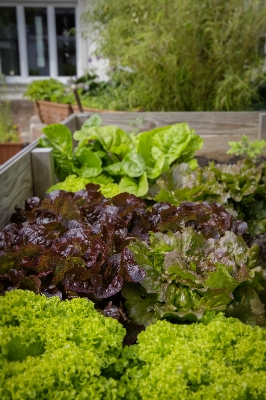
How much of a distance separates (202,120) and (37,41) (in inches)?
296

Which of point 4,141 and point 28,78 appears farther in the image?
point 28,78

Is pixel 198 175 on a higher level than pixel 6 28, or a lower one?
lower

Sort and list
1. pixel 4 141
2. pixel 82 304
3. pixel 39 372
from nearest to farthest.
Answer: pixel 39 372
pixel 82 304
pixel 4 141

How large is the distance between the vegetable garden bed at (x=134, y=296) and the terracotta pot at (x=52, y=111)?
276 cm

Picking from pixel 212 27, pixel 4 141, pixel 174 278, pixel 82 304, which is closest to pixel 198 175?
pixel 174 278

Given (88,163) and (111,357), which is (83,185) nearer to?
(88,163)

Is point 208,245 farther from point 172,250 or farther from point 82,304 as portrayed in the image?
point 82,304

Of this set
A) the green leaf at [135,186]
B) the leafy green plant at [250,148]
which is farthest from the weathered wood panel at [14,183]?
the leafy green plant at [250,148]

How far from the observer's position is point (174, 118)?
376 centimetres

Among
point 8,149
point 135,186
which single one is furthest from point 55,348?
point 8,149

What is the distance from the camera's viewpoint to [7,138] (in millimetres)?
7262

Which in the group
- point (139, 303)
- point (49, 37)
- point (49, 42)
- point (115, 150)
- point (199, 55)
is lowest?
point (139, 303)

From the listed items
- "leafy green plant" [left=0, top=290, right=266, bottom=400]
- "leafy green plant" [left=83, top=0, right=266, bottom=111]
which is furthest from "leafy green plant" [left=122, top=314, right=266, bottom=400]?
"leafy green plant" [left=83, top=0, right=266, bottom=111]

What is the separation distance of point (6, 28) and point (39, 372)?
10201 millimetres
